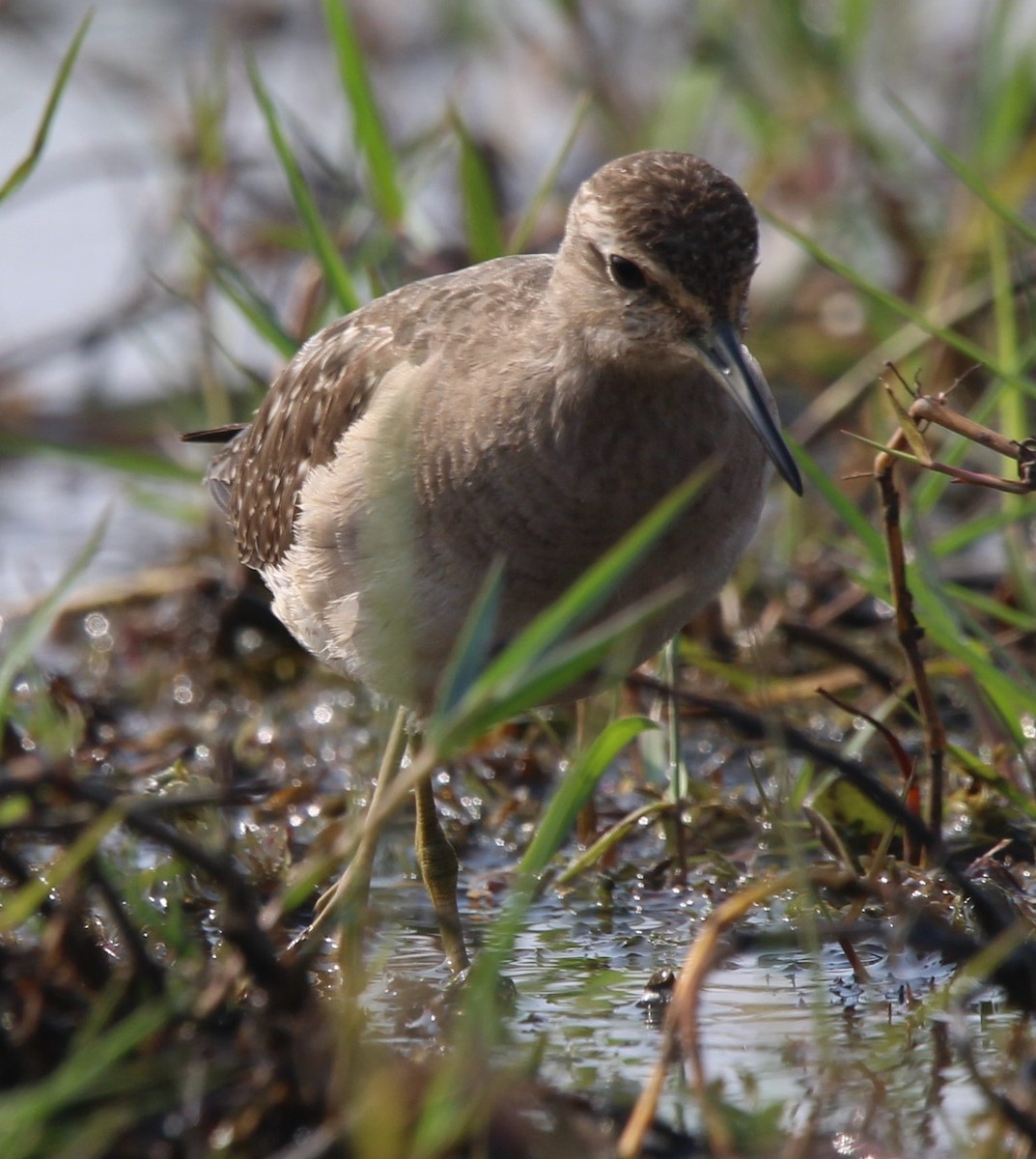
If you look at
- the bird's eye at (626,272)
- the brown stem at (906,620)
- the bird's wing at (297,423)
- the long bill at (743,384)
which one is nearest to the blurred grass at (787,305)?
the brown stem at (906,620)

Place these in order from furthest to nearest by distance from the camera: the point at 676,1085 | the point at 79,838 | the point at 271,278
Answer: the point at 271,278 → the point at 676,1085 → the point at 79,838

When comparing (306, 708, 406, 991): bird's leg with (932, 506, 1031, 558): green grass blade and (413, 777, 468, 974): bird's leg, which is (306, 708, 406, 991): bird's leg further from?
(932, 506, 1031, 558): green grass blade

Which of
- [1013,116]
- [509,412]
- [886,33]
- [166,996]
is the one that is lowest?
[166,996]

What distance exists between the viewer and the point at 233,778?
20.6ft

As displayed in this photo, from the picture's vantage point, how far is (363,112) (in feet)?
21.9

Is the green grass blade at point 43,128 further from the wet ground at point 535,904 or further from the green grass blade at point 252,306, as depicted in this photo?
the wet ground at point 535,904

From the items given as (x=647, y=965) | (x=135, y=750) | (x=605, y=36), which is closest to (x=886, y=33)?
(x=605, y=36)

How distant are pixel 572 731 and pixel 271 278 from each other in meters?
4.35

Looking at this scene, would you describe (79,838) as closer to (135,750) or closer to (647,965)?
(647,965)

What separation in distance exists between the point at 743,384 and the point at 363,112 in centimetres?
262

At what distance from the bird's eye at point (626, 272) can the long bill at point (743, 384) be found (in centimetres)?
23

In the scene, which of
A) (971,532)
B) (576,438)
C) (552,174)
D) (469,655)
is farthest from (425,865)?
(552,174)

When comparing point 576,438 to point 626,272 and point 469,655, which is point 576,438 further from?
point 469,655

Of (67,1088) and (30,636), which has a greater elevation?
(30,636)
